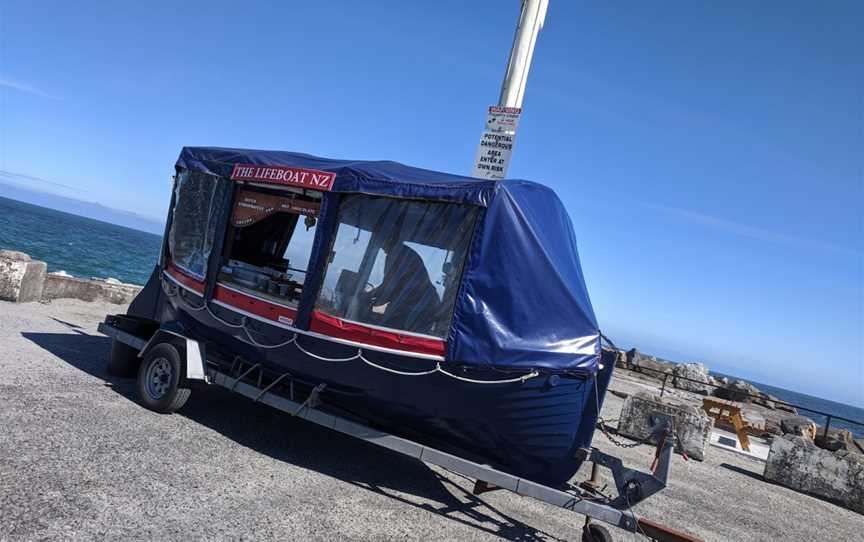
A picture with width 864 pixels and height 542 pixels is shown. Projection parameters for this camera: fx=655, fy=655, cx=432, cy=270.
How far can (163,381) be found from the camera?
7.30 m

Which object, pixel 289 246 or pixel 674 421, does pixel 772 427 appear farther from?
pixel 289 246

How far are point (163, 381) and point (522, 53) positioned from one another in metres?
6.65

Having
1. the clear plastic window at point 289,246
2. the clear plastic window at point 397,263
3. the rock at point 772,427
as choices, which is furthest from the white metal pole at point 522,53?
the rock at point 772,427

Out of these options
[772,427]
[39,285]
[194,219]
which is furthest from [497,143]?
[772,427]

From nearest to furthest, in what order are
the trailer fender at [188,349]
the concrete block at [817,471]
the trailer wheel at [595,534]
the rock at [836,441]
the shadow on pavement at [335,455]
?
the trailer wheel at [595,534]
the shadow on pavement at [335,455]
the trailer fender at [188,349]
the concrete block at [817,471]
the rock at [836,441]

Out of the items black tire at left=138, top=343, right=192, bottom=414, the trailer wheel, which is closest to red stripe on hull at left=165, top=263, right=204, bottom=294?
black tire at left=138, top=343, right=192, bottom=414

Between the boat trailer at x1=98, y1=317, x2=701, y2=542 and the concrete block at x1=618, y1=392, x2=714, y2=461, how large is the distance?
6173mm

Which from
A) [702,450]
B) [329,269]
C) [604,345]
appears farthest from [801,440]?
[329,269]

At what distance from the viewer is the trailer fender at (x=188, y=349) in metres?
6.95

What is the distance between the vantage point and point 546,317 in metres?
5.82

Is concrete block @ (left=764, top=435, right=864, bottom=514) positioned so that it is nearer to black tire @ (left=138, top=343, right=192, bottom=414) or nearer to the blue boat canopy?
the blue boat canopy

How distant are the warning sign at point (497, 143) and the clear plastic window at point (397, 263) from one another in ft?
9.15

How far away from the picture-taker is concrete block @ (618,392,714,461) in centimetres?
1155

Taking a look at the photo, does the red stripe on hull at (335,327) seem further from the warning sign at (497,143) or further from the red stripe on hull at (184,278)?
the warning sign at (497,143)
